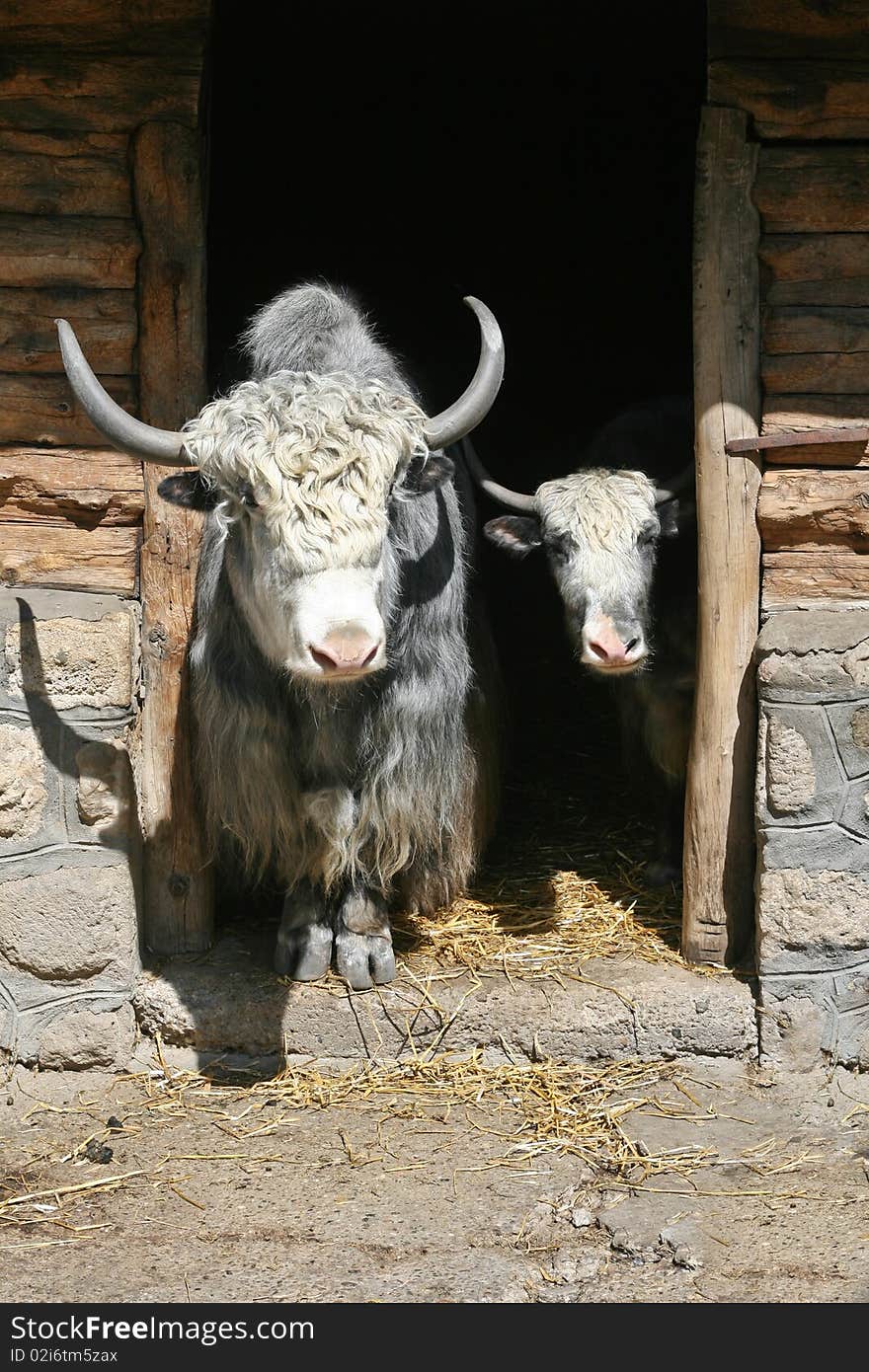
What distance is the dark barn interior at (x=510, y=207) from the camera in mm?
6656

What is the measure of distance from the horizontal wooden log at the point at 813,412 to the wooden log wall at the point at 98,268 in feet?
6.05

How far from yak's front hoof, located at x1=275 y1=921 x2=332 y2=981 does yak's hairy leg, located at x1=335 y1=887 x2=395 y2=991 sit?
0.18ft

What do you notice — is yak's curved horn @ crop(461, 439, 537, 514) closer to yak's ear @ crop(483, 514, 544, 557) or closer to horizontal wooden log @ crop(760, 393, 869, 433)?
yak's ear @ crop(483, 514, 544, 557)

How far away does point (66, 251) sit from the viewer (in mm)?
4422

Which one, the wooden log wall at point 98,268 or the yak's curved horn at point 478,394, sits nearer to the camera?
the yak's curved horn at point 478,394

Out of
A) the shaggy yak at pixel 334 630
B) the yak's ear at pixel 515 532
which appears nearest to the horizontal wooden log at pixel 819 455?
the yak's ear at pixel 515 532

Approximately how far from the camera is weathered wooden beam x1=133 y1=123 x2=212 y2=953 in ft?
14.5

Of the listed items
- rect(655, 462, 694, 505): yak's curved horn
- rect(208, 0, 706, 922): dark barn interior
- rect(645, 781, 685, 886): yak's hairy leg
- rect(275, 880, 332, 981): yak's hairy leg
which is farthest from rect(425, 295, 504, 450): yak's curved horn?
rect(208, 0, 706, 922): dark barn interior

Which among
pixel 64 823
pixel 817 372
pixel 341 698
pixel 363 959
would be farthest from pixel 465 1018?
pixel 817 372

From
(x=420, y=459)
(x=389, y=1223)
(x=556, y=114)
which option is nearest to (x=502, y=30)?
(x=556, y=114)

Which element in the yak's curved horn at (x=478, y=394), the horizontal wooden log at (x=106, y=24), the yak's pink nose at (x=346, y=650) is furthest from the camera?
the horizontal wooden log at (x=106, y=24)

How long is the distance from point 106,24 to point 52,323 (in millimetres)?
934

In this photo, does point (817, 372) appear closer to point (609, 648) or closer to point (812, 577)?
point (812, 577)

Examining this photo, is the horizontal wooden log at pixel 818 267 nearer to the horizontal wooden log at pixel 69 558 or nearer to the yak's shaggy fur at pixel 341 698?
the yak's shaggy fur at pixel 341 698
